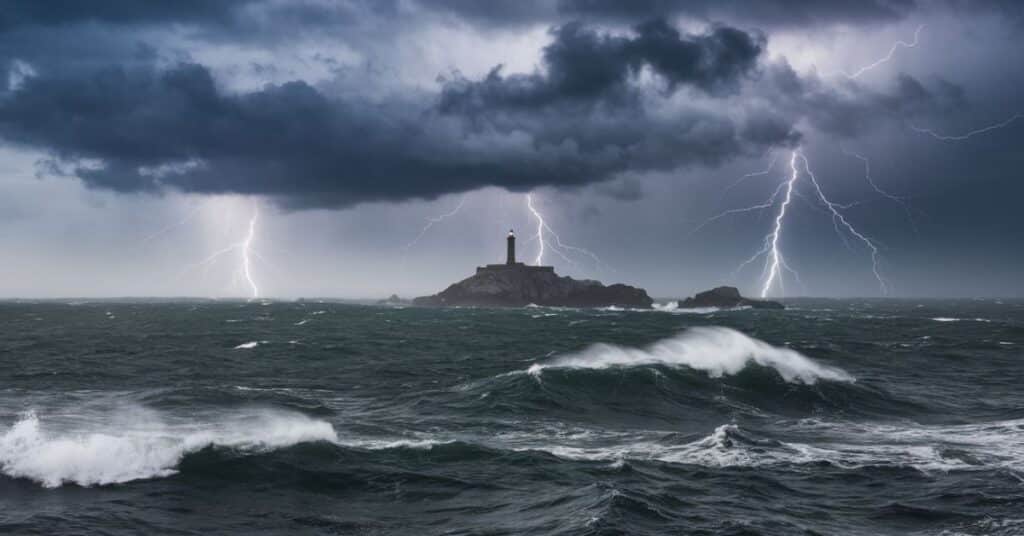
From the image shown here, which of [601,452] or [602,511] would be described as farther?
[601,452]

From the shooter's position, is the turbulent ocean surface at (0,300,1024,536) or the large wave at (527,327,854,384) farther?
the large wave at (527,327,854,384)

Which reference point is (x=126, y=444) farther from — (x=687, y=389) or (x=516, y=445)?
(x=687, y=389)

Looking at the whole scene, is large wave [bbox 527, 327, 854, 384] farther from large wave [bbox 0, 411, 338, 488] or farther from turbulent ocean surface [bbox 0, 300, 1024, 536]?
large wave [bbox 0, 411, 338, 488]

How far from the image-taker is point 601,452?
22875 millimetres

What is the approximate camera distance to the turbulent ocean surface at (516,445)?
16.0 meters

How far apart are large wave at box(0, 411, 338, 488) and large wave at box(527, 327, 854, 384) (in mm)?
17133

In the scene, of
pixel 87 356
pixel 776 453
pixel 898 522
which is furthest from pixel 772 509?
pixel 87 356

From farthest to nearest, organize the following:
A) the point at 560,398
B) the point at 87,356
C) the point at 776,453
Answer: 1. the point at 87,356
2. the point at 560,398
3. the point at 776,453

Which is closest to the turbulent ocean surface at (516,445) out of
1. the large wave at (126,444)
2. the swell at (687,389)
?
the large wave at (126,444)

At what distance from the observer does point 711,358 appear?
4553 cm

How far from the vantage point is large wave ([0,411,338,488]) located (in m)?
19.0

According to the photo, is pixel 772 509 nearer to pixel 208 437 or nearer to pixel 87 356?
pixel 208 437

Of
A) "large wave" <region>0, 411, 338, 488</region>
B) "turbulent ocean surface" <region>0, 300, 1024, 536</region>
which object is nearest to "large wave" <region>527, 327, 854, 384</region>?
"turbulent ocean surface" <region>0, 300, 1024, 536</region>

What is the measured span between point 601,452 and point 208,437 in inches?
501
